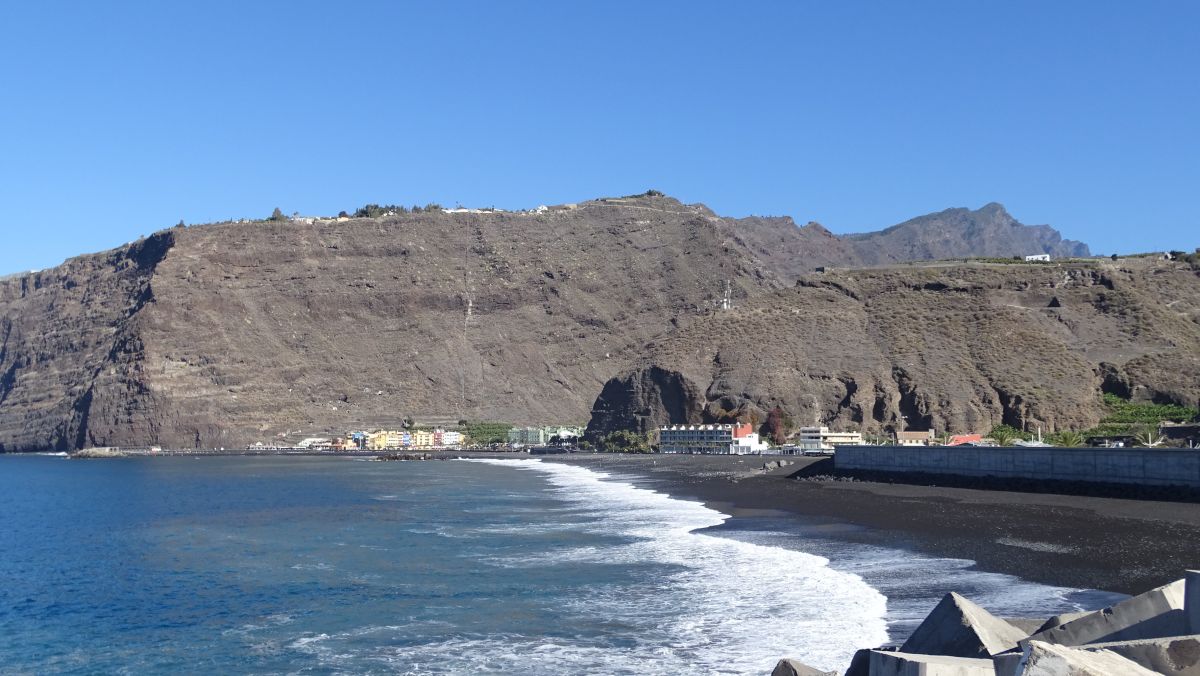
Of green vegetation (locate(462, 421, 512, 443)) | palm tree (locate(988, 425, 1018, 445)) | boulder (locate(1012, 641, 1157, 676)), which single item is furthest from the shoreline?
green vegetation (locate(462, 421, 512, 443))

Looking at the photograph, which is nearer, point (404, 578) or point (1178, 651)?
point (1178, 651)

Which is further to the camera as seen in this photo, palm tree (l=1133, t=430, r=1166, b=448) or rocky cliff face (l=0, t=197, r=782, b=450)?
rocky cliff face (l=0, t=197, r=782, b=450)

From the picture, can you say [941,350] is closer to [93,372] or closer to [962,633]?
[962,633]

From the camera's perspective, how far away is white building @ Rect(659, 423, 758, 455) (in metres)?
114

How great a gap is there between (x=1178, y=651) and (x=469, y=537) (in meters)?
31.8

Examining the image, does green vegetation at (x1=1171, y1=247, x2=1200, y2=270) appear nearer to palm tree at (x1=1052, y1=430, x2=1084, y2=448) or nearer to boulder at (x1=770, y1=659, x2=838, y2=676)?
palm tree at (x1=1052, y1=430, x2=1084, y2=448)

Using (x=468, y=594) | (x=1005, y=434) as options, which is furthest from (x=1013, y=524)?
(x=1005, y=434)

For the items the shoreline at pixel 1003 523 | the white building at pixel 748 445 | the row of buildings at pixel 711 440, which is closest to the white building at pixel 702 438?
the row of buildings at pixel 711 440

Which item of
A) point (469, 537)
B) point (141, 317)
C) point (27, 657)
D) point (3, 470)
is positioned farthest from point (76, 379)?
point (27, 657)

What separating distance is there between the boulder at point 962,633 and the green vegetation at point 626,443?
11524cm

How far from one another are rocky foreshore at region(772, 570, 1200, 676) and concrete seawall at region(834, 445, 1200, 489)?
33.1m

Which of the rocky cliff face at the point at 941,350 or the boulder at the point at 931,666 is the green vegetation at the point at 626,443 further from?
the boulder at the point at 931,666

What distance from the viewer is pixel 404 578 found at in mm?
28609

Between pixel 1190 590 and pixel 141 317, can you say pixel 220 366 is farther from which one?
pixel 1190 590
